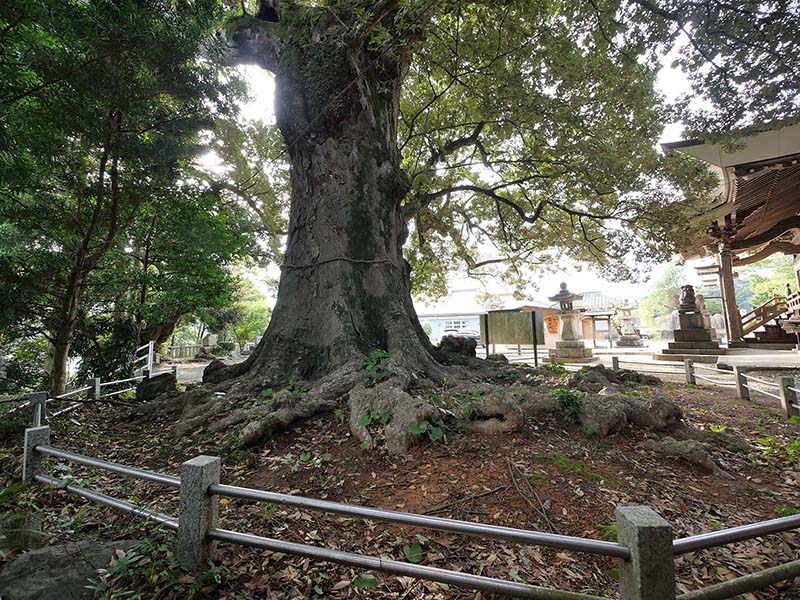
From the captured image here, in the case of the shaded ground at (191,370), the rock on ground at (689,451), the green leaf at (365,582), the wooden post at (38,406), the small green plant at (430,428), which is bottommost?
the shaded ground at (191,370)

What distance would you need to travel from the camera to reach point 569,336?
14.9 metres

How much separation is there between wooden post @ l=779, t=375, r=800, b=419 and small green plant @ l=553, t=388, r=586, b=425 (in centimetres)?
374

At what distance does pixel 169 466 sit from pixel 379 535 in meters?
2.19

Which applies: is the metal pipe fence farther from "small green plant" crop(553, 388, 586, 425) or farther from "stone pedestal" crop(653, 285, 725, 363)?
"stone pedestal" crop(653, 285, 725, 363)

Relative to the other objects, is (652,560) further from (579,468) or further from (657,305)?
(657,305)

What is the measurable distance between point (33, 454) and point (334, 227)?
3728mm

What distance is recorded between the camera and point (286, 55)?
504cm

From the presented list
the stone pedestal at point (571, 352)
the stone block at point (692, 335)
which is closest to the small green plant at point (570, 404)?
the stone pedestal at point (571, 352)

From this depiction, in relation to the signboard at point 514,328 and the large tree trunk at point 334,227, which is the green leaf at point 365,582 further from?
the signboard at point 514,328

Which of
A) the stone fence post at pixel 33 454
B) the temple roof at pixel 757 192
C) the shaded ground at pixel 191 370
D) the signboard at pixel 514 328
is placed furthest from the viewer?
the shaded ground at pixel 191 370

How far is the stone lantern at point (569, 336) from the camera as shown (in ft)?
47.3

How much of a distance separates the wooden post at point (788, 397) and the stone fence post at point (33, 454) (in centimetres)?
877

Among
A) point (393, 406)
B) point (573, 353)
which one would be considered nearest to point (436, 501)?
point (393, 406)

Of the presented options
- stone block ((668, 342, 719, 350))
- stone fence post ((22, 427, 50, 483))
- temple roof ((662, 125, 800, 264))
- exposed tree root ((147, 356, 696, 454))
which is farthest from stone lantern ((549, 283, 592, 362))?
stone fence post ((22, 427, 50, 483))
